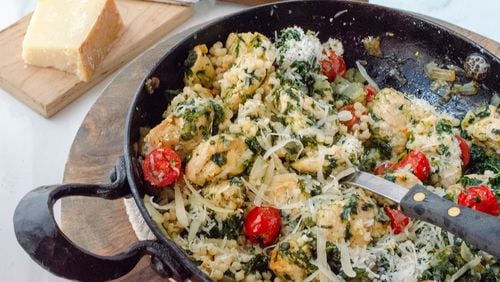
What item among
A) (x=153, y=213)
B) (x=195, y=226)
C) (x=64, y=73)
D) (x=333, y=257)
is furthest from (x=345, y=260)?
(x=64, y=73)

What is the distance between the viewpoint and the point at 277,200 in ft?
4.73

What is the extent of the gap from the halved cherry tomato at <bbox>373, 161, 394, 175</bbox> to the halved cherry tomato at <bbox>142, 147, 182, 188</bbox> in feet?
1.76

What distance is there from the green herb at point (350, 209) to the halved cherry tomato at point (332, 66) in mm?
566

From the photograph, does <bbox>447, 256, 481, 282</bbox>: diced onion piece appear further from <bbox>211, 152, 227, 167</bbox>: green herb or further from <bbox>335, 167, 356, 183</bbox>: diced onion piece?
<bbox>211, 152, 227, 167</bbox>: green herb

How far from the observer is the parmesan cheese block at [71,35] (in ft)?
7.04

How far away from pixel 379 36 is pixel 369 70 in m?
0.11

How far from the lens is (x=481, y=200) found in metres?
1.42

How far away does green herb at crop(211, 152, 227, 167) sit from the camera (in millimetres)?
1458

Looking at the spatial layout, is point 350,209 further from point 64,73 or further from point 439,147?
point 64,73

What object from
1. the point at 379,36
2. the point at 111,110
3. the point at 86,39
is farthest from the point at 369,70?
the point at 86,39

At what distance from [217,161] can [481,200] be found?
0.62m

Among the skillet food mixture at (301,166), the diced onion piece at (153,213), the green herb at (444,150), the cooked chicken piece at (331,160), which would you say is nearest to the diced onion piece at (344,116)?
the skillet food mixture at (301,166)

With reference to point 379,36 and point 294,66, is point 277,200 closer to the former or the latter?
point 294,66

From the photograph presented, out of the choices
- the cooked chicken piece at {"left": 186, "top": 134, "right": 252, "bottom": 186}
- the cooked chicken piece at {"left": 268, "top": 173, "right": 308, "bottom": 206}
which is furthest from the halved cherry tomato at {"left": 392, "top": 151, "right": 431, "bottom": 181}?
the cooked chicken piece at {"left": 186, "top": 134, "right": 252, "bottom": 186}
